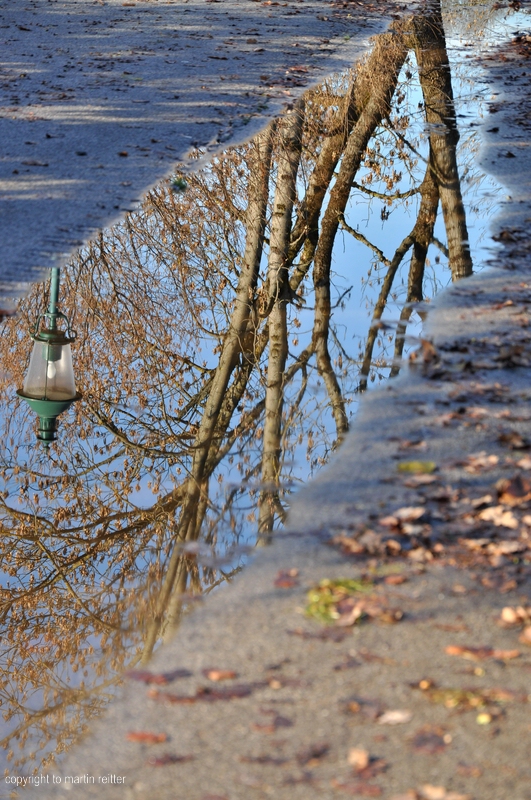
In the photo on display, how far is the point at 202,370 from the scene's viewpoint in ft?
17.3

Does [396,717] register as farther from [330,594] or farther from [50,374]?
[50,374]

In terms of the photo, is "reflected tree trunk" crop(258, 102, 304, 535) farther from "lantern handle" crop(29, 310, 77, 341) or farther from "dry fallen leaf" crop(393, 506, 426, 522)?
"lantern handle" crop(29, 310, 77, 341)

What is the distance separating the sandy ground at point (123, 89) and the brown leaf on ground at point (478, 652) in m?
3.50

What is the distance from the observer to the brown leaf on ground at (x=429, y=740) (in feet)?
8.43

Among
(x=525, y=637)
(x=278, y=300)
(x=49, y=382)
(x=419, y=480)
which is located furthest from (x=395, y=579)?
(x=278, y=300)

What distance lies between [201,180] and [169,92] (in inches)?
129

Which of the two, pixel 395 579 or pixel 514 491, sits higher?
pixel 514 491

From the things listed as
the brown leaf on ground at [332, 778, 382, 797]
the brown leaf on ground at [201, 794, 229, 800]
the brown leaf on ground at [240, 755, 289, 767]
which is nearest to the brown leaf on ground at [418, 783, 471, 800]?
the brown leaf on ground at [332, 778, 382, 797]

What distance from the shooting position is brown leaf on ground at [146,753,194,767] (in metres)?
2.52

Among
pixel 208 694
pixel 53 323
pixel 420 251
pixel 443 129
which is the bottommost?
pixel 208 694

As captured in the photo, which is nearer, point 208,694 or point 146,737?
point 146,737

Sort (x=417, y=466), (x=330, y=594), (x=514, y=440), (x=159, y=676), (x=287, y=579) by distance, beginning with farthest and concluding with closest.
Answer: (x=514, y=440) < (x=417, y=466) < (x=287, y=579) < (x=330, y=594) < (x=159, y=676)

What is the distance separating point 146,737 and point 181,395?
101 inches

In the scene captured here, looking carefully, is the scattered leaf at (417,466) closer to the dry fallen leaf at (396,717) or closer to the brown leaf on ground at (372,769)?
the dry fallen leaf at (396,717)
